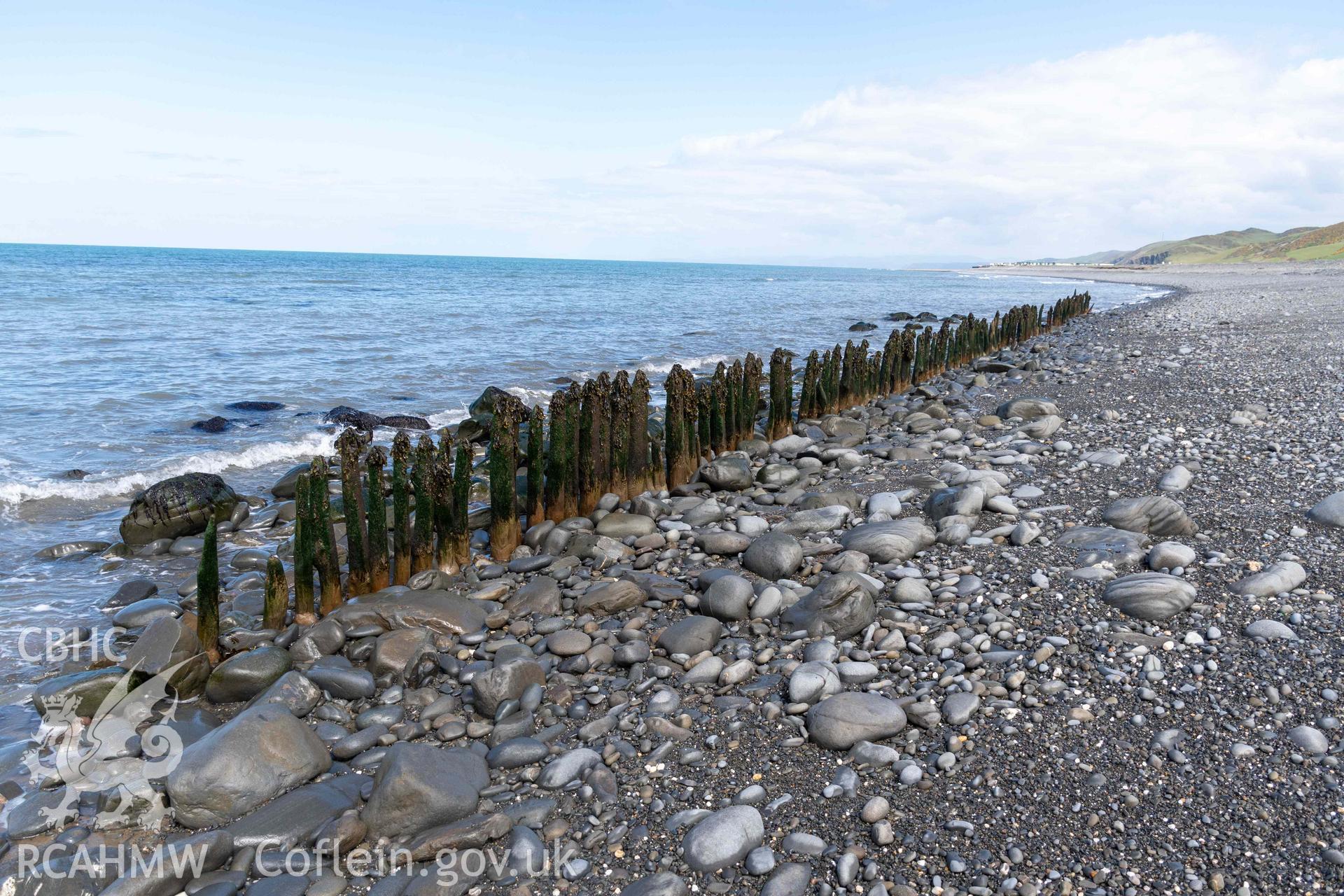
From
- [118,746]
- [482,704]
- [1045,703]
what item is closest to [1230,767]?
[1045,703]

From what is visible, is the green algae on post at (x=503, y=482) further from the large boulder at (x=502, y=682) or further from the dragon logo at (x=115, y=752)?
the dragon logo at (x=115, y=752)

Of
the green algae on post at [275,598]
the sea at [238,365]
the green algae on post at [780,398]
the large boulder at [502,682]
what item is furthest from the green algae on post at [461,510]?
the green algae on post at [780,398]

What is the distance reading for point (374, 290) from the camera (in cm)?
5706

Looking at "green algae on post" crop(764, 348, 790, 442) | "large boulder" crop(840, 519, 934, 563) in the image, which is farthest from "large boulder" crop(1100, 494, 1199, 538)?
"green algae on post" crop(764, 348, 790, 442)

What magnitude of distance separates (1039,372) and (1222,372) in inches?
127

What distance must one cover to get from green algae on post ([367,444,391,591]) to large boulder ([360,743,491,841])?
279cm

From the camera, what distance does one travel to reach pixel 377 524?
261 inches

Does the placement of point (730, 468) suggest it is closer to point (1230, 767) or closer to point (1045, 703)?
point (1045, 703)

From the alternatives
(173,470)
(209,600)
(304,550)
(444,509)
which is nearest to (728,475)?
(444,509)

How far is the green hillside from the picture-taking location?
3898 inches

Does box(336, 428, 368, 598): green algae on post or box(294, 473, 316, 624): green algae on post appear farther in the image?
box(336, 428, 368, 598): green algae on post

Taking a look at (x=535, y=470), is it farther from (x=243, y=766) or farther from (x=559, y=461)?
(x=243, y=766)

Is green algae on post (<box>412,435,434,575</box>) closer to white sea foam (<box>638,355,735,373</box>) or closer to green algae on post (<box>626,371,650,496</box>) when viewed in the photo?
green algae on post (<box>626,371,650,496</box>)

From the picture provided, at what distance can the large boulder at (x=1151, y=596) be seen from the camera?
4.94 metres
